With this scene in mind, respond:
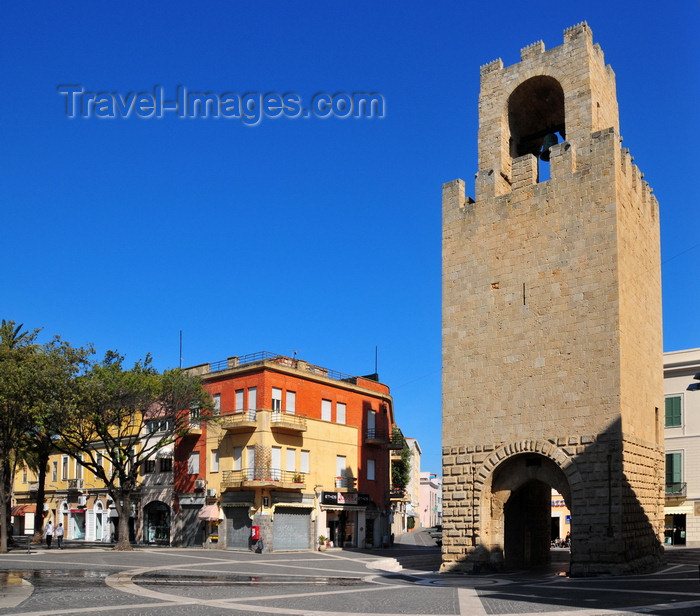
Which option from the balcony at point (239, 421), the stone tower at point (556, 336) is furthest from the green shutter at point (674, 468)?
the balcony at point (239, 421)

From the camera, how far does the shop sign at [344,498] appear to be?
43.5 m

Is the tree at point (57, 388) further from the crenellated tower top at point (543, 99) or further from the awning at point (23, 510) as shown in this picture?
the awning at point (23, 510)

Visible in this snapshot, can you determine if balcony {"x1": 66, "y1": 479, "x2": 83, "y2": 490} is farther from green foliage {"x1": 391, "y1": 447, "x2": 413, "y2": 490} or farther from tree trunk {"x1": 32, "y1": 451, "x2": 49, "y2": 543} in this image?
green foliage {"x1": 391, "y1": 447, "x2": 413, "y2": 490}

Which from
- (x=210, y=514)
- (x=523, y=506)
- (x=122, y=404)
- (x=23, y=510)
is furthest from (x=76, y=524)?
(x=523, y=506)

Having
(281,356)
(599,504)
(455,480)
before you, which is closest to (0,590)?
(455,480)

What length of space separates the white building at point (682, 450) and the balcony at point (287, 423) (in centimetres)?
1954

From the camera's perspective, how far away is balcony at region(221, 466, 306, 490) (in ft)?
131

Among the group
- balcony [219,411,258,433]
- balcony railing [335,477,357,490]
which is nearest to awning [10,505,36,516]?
balcony [219,411,258,433]

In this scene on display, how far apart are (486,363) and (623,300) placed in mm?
5232

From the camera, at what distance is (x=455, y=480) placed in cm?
2761

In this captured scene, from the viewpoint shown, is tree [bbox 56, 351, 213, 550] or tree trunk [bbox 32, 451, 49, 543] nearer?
tree [bbox 56, 351, 213, 550]

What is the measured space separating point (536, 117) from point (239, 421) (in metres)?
21.7

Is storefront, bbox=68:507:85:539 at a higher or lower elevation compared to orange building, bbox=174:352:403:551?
lower

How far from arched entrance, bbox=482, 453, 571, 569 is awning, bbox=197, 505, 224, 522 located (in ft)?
61.1
